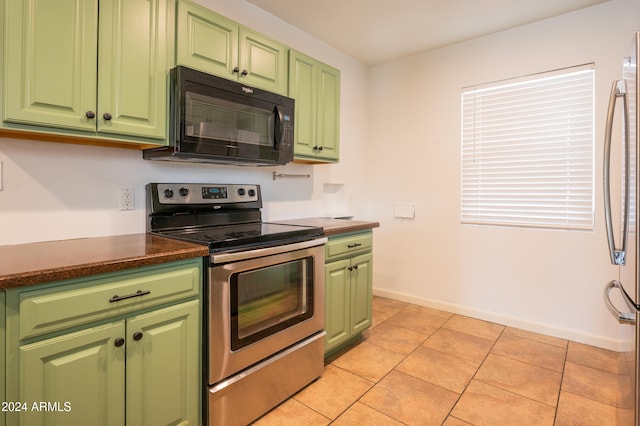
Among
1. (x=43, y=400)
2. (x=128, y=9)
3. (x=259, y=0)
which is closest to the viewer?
(x=43, y=400)

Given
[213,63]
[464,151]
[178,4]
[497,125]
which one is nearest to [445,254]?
[464,151]

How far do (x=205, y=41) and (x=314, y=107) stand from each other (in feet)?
3.11

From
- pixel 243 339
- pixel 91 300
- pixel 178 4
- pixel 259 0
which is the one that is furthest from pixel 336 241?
pixel 259 0

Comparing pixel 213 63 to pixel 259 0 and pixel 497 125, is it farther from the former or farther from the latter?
pixel 497 125

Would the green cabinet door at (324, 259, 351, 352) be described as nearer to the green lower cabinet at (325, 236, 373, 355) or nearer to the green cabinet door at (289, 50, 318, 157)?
the green lower cabinet at (325, 236, 373, 355)

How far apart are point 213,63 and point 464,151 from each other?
2.33 metres

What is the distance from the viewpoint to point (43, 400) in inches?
43.5

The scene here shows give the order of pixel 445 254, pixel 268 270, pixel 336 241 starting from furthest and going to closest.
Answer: pixel 445 254
pixel 336 241
pixel 268 270

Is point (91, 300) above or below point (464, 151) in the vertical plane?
below

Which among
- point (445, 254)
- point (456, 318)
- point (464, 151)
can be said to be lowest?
point (456, 318)

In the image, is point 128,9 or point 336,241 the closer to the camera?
point 128,9

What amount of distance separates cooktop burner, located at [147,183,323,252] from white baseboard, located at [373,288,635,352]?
1850 millimetres

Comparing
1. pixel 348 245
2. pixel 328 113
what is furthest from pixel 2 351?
pixel 328 113

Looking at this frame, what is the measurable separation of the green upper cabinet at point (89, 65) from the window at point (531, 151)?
2.60 m
